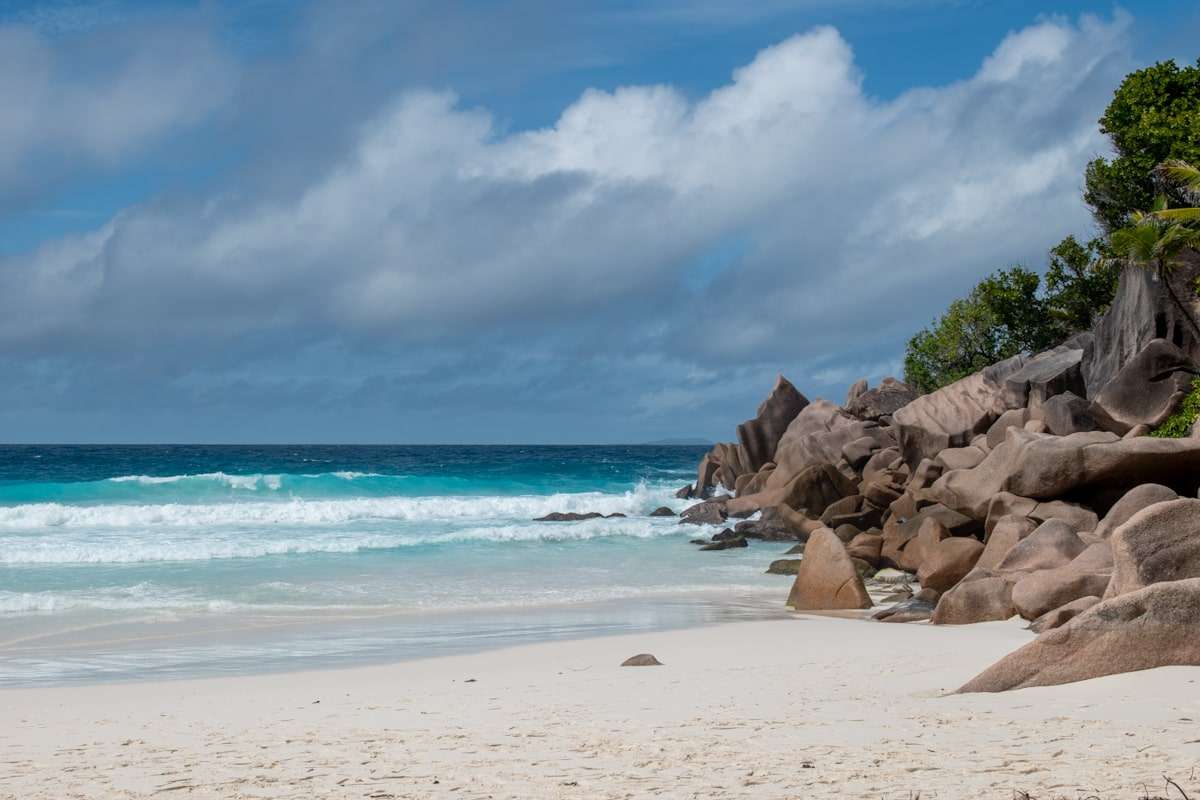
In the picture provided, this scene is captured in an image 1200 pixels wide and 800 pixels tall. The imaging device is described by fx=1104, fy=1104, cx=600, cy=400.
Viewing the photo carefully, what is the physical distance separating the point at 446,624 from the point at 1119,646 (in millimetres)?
9748

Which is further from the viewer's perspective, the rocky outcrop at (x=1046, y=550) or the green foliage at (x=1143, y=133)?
the green foliage at (x=1143, y=133)

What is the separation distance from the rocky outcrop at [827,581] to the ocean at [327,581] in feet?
2.10

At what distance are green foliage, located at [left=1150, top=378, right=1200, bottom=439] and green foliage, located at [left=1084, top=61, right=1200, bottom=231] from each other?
11.0 metres

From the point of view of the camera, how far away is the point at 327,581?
69.4 feet

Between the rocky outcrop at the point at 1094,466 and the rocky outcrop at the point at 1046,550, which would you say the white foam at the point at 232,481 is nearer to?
the rocky outcrop at the point at 1094,466

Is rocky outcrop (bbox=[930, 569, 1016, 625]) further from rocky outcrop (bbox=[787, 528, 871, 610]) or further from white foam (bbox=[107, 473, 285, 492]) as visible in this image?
white foam (bbox=[107, 473, 285, 492])

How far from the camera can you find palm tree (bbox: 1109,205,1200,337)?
23531 millimetres

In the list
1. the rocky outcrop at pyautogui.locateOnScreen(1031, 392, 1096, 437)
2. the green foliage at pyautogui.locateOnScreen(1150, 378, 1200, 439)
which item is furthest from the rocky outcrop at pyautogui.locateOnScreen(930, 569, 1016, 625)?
the rocky outcrop at pyautogui.locateOnScreen(1031, 392, 1096, 437)

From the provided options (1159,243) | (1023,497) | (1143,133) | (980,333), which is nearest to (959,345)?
(980,333)

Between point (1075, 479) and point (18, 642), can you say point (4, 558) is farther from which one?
point (1075, 479)

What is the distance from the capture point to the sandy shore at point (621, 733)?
618cm

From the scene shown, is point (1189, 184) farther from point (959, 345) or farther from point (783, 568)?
point (959, 345)

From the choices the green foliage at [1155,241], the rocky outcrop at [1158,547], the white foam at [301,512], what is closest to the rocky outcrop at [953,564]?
the rocky outcrop at [1158,547]

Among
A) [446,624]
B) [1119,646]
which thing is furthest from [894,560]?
[1119,646]
